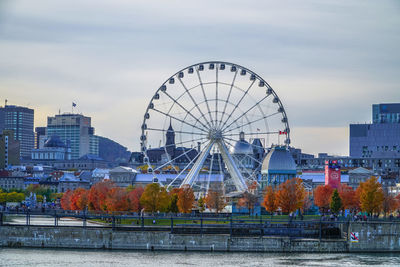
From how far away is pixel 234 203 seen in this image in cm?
14388

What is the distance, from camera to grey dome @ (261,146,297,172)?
147m

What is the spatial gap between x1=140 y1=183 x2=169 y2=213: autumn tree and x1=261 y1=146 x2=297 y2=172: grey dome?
59.7 feet

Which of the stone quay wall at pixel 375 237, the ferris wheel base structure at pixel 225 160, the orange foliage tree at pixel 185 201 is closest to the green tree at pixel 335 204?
the ferris wheel base structure at pixel 225 160

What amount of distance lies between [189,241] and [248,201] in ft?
108

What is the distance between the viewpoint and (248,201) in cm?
13875

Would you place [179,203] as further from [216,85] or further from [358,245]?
[358,245]

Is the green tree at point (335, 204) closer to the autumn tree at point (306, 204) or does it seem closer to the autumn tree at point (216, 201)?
the autumn tree at point (306, 204)

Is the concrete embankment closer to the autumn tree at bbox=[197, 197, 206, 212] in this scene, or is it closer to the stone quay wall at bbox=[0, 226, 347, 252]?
the stone quay wall at bbox=[0, 226, 347, 252]

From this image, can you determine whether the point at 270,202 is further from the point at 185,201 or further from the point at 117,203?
the point at 117,203

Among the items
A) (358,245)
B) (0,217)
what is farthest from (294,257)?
(0,217)

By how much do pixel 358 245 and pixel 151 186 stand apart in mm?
38616

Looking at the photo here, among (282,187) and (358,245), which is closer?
(358,245)

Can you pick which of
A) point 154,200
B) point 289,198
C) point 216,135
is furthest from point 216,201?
point 289,198

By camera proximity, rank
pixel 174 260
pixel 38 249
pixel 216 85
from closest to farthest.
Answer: pixel 174 260 < pixel 38 249 < pixel 216 85
